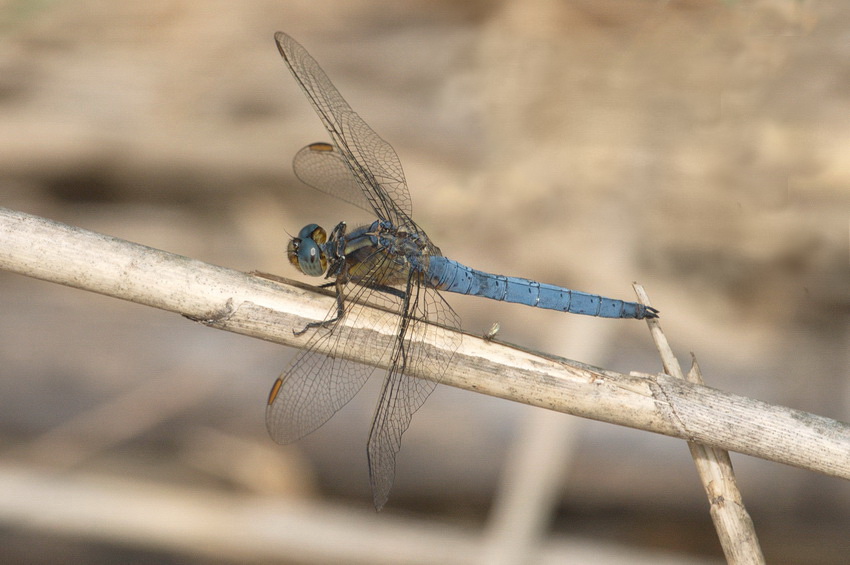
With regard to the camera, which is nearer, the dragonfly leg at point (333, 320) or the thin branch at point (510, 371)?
the thin branch at point (510, 371)

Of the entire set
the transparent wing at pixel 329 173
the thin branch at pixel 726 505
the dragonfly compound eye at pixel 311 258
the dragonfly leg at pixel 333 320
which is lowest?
the thin branch at pixel 726 505

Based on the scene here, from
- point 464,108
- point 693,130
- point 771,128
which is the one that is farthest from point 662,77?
point 464,108

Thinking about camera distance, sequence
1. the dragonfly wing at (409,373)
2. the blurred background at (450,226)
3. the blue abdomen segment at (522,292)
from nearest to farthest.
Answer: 1. the dragonfly wing at (409,373)
2. the blue abdomen segment at (522,292)
3. the blurred background at (450,226)

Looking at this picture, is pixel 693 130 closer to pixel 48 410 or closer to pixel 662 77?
pixel 662 77

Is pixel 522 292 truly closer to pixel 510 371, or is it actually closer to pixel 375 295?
pixel 375 295

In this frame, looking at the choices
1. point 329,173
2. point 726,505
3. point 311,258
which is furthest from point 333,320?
point 726,505

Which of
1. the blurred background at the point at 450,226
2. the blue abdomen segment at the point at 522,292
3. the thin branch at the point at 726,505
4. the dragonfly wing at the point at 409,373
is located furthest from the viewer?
the blurred background at the point at 450,226

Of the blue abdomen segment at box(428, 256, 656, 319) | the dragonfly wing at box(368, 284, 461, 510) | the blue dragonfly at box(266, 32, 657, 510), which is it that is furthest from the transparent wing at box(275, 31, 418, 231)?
the dragonfly wing at box(368, 284, 461, 510)

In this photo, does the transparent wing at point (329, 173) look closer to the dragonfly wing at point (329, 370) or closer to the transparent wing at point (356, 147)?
the transparent wing at point (356, 147)

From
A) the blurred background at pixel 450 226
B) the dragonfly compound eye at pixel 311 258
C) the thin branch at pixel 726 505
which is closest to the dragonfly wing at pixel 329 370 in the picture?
the dragonfly compound eye at pixel 311 258
